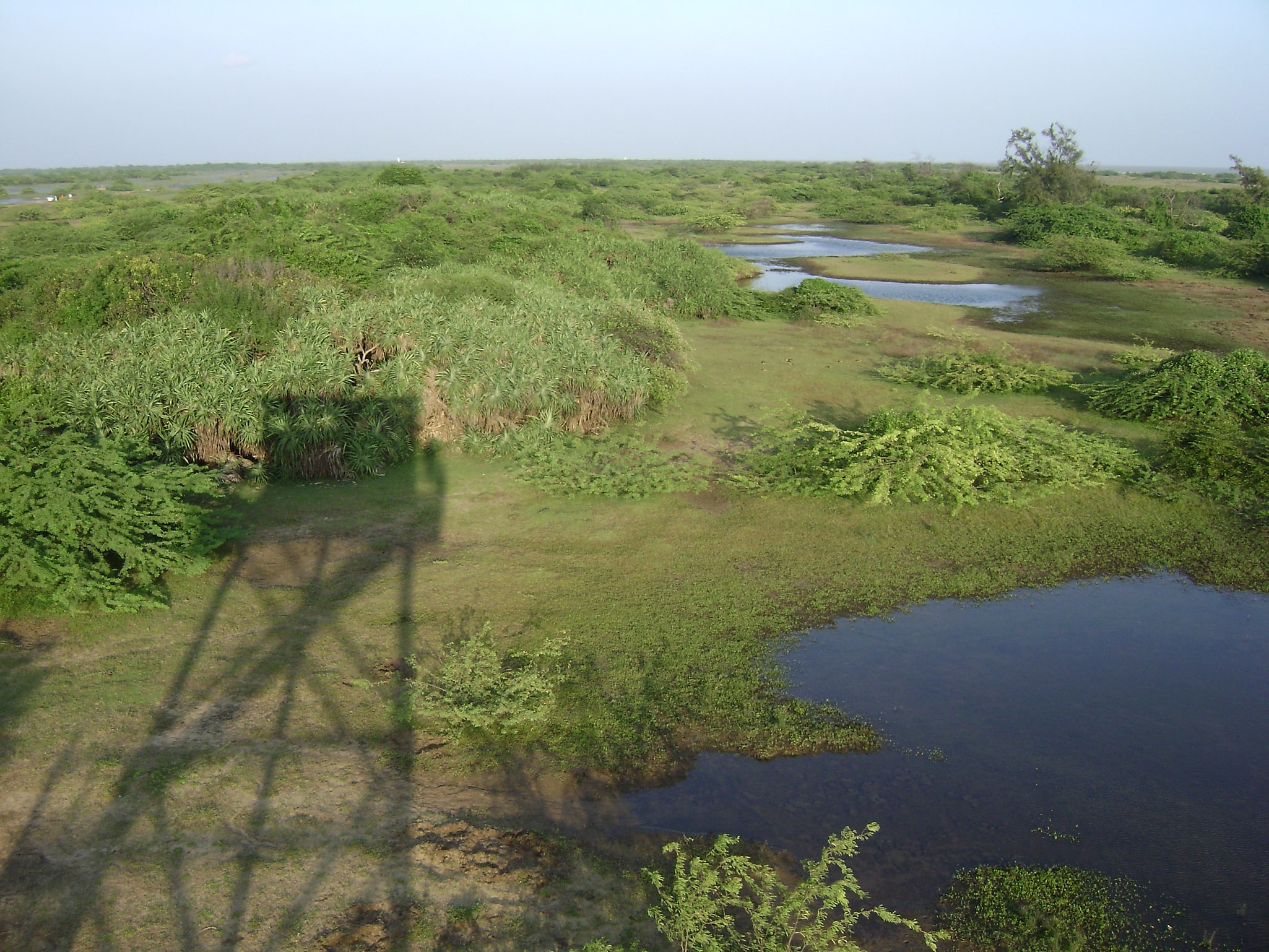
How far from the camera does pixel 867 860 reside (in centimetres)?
448

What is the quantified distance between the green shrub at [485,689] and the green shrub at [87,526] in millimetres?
2351

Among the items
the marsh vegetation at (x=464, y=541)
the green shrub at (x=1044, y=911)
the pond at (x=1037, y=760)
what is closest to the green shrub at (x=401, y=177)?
the marsh vegetation at (x=464, y=541)

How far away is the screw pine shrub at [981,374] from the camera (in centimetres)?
1336

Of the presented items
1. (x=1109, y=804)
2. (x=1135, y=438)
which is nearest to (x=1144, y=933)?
(x=1109, y=804)

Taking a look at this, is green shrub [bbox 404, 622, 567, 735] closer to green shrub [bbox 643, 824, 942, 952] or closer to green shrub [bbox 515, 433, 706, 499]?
green shrub [bbox 643, 824, 942, 952]

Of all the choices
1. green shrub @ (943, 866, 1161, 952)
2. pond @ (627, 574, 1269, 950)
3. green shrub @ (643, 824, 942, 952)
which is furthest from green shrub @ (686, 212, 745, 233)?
green shrub @ (643, 824, 942, 952)

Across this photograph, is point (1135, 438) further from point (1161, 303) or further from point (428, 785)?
point (1161, 303)

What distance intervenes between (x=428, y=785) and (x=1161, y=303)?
76.2 ft

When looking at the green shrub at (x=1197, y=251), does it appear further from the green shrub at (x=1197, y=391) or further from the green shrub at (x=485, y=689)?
the green shrub at (x=485, y=689)

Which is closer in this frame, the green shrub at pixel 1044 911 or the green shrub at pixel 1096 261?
the green shrub at pixel 1044 911

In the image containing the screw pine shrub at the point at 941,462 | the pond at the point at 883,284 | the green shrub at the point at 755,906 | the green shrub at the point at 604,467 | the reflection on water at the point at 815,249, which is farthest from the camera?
the reflection on water at the point at 815,249

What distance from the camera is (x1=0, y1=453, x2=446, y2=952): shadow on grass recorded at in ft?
12.2

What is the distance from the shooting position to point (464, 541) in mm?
8219

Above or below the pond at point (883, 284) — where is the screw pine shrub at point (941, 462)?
below
